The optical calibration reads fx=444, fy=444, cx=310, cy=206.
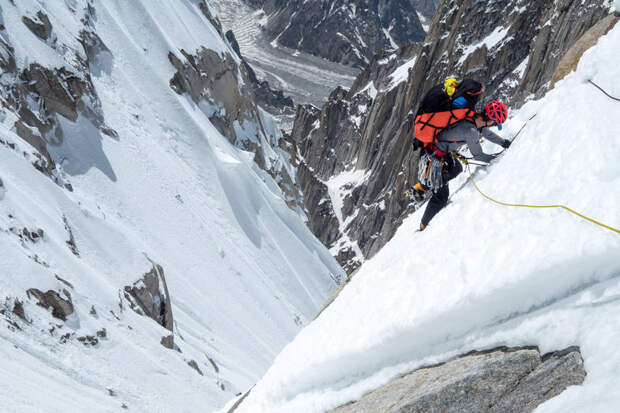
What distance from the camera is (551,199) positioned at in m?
4.78

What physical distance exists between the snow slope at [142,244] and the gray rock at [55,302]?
0.18 m

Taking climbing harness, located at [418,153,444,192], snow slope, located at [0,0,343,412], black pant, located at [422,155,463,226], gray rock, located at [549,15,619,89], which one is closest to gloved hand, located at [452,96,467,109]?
climbing harness, located at [418,153,444,192]

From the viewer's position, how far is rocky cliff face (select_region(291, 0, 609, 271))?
176 feet

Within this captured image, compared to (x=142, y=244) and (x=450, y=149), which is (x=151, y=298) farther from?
(x=450, y=149)

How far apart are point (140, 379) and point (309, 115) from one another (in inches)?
4525

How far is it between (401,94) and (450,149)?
85846 millimetres

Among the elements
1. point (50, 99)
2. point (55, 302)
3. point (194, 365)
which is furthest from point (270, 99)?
point (55, 302)

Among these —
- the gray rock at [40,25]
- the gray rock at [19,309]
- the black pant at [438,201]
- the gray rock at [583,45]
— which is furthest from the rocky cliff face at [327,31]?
the black pant at [438,201]

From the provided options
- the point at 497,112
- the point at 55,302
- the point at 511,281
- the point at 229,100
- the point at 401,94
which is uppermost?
the point at 229,100

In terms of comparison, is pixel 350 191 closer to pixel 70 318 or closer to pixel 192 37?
pixel 192 37

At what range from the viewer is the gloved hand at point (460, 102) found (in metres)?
6.67

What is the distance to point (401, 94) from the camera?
88625mm

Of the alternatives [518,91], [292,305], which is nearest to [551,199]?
[292,305]

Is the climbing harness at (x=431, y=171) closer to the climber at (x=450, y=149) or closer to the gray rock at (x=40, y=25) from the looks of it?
the climber at (x=450, y=149)
